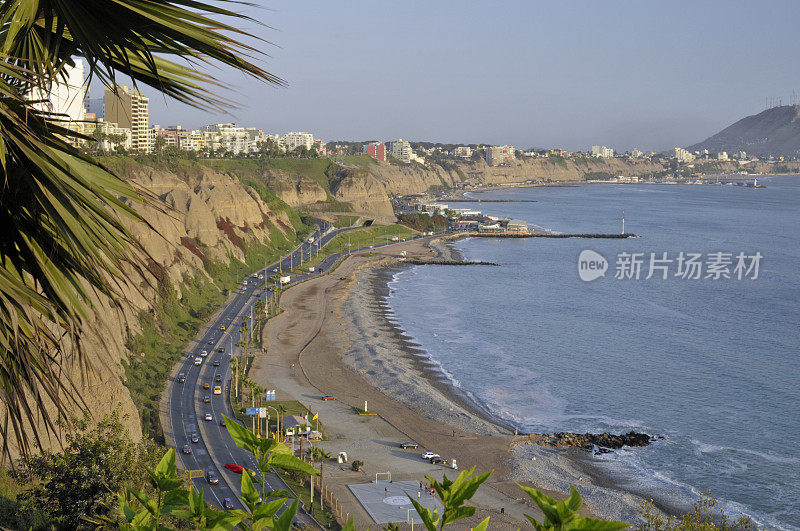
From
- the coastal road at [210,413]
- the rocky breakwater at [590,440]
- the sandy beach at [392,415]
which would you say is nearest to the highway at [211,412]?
the coastal road at [210,413]

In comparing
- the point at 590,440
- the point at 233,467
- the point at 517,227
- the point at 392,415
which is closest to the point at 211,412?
the point at 233,467

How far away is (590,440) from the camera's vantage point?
141ft

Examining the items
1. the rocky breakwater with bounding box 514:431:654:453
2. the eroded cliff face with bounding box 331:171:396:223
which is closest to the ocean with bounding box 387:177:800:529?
the rocky breakwater with bounding box 514:431:654:453

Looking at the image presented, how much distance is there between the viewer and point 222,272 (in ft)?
276

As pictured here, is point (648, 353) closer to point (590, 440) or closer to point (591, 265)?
point (590, 440)

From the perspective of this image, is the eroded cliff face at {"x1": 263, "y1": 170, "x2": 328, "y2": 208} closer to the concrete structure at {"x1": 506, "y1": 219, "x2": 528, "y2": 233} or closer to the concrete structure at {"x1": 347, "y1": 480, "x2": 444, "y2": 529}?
the concrete structure at {"x1": 506, "y1": 219, "x2": 528, "y2": 233}

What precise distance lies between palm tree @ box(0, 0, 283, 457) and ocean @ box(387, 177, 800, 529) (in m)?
37.1

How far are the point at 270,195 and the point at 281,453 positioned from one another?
12030 cm

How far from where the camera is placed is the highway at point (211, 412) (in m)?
34.7

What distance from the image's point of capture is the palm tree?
3129 mm

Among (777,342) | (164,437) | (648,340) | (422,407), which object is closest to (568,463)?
(422,407)

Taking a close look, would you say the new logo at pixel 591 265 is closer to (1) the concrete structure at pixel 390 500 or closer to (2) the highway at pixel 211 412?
(2) the highway at pixel 211 412

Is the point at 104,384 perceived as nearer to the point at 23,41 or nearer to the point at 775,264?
the point at 23,41

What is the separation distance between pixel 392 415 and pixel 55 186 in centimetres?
4507
